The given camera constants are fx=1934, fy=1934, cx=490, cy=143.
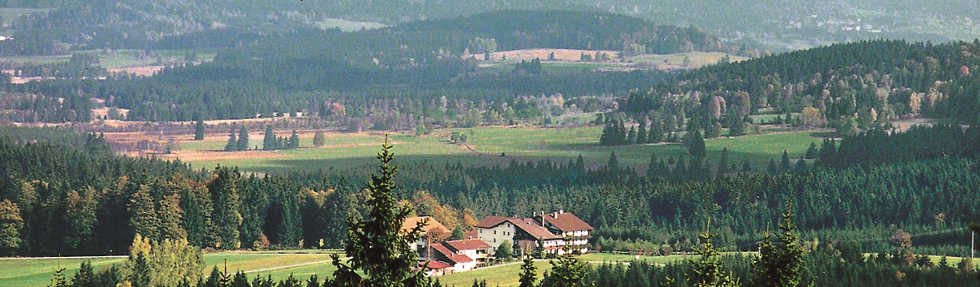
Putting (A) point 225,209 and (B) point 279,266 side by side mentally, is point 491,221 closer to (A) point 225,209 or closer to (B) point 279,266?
(A) point 225,209

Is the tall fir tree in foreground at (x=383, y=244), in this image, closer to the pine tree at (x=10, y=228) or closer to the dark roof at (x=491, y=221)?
the pine tree at (x=10, y=228)

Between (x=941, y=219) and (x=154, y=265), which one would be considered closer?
(x=154, y=265)

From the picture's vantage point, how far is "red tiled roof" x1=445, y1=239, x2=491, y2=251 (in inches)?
6083

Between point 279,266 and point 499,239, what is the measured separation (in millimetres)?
26370

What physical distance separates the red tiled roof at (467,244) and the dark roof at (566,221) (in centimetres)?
1257

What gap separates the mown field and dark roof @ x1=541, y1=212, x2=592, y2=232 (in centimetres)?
1079

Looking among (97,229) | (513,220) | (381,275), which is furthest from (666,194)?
(381,275)

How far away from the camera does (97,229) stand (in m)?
164

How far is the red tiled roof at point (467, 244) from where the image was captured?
15450cm

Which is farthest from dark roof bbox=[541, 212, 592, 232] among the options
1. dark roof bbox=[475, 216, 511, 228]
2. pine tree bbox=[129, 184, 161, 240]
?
pine tree bbox=[129, 184, 161, 240]

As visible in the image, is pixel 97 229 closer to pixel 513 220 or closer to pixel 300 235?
pixel 300 235

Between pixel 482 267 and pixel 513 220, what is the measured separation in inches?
850

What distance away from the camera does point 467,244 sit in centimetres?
15662

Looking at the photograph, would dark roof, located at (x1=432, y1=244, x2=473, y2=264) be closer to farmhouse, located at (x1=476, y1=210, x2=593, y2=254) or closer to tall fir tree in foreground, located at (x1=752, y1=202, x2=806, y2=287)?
farmhouse, located at (x1=476, y1=210, x2=593, y2=254)
